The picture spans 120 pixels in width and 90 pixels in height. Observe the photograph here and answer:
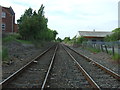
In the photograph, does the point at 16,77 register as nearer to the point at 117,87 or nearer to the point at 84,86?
the point at 84,86

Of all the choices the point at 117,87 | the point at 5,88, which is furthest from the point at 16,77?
the point at 117,87

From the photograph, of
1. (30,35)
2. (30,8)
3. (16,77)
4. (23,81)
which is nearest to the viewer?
(23,81)

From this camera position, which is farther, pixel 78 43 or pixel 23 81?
pixel 78 43

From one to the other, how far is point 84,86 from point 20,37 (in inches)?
1272

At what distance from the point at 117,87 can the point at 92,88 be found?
3.17ft

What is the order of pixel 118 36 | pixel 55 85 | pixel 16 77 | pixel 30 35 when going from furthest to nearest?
pixel 30 35
pixel 118 36
pixel 16 77
pixel 55 85

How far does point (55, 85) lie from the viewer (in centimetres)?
620

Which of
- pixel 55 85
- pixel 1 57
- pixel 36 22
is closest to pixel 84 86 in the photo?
pixel 55 85

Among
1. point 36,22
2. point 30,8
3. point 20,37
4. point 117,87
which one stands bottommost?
point 117,87

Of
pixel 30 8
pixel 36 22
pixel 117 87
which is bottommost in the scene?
pixel 117 87

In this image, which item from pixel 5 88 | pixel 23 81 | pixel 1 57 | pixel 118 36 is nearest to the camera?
pixel 5 88

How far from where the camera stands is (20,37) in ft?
121

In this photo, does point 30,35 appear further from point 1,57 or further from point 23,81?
point 23,81

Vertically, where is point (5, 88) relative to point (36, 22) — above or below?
below
